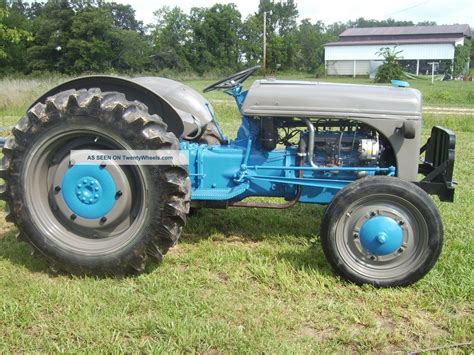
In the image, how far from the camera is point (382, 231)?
3.22 metres

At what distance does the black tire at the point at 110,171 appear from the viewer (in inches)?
131

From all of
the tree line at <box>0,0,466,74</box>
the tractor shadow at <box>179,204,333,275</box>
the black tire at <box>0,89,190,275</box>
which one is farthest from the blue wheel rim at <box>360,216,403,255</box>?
the tree line at <box>0,0,466,74</box>

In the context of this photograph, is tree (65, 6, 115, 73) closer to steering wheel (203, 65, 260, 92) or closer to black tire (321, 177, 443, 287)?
steering wheel (203, 65, 260, 92)

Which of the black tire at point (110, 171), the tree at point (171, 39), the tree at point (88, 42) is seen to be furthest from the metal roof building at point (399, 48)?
the black tire at point (110, 171)

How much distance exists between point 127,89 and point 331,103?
61.7 inches

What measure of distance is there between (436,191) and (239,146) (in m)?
1.56

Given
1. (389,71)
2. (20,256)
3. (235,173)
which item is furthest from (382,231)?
(389,71)

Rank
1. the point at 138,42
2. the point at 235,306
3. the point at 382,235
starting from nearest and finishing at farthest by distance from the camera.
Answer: the point at 235,306 → the point at 382,235 → the point at 138,42

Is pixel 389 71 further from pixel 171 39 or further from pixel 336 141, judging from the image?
pixel 171 39

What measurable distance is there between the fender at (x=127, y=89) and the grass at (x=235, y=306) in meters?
1.17

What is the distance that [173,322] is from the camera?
2861 mm

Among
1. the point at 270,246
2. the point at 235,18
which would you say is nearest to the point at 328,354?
the point at 270,246

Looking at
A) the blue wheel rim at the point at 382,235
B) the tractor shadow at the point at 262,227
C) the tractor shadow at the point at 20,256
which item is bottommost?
the tractor shadow at the point at 262,227

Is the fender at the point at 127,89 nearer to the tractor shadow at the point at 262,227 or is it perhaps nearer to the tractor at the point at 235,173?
the tractor at the point at 235,173
